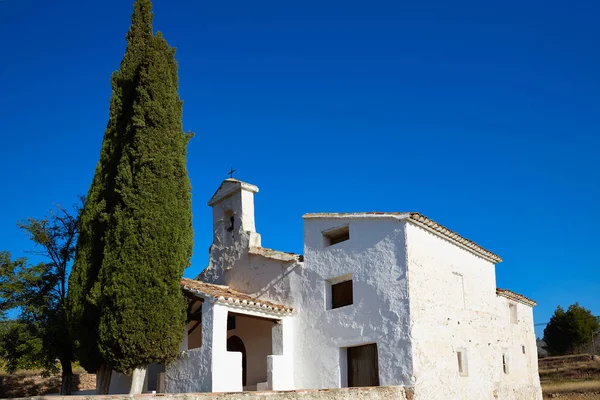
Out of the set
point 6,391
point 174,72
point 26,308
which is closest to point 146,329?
point 26,308

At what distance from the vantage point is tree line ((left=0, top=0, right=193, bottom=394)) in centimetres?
1427

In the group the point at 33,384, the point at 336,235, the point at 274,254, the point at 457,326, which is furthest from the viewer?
the point at 33,384

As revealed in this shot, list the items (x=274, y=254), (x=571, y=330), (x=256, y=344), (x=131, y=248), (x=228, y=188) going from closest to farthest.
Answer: (x=131, y=248) < (x=274, y=254) < (x=256, y=344) < (x=228, y=188) < (x=571, y=330)

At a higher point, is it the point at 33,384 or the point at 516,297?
the point at 516,297

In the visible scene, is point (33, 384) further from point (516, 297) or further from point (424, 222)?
point (516, 297)

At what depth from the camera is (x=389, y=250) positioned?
1506cm

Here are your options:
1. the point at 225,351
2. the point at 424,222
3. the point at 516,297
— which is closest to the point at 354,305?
the point at 424,222

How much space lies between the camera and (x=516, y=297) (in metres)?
22.0

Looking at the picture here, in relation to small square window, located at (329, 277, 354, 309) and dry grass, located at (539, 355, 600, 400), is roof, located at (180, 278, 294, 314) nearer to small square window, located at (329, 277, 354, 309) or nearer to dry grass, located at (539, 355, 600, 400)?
small square window, located at (329, 277, 354, 309)

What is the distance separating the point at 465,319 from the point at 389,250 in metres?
4.06

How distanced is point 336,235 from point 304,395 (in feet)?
19.6

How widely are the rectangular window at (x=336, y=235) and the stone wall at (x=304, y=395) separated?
467 cm

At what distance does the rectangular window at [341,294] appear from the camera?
16109 mm

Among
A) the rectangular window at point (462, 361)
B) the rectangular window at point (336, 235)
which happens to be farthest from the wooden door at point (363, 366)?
the rectangular window at point (336, 235)
